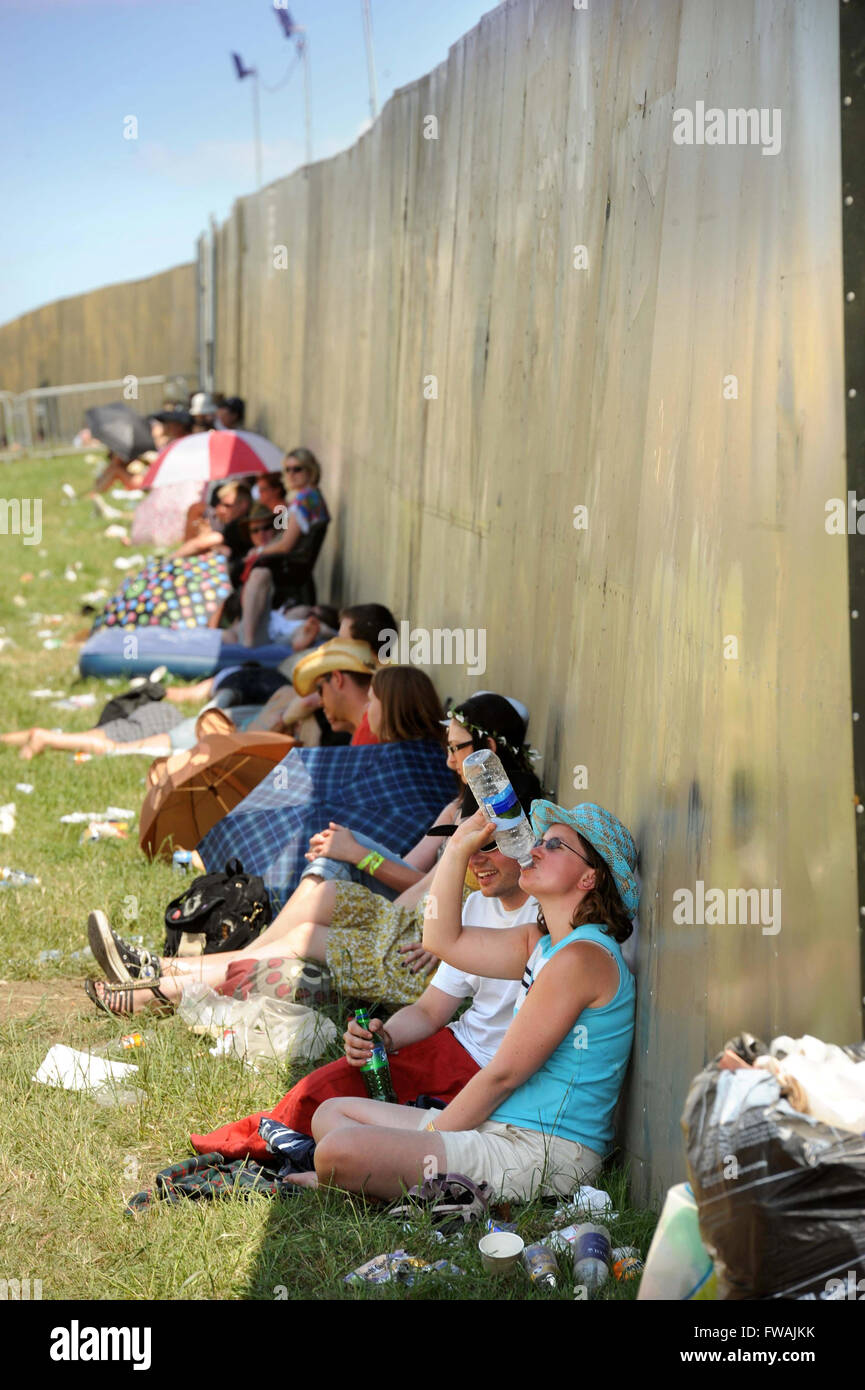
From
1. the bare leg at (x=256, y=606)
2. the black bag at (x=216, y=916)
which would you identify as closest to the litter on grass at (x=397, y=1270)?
the black bag at (x=216, y=916)

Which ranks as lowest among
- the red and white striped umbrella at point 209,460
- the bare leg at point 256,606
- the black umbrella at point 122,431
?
the bare leg at point 256,606

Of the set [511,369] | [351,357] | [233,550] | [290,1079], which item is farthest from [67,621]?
[290,1079]

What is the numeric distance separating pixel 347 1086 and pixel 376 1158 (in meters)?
0.54

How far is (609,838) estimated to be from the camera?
3420mm

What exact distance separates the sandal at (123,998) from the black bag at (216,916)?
43 cm

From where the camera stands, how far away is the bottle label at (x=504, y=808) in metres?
3.71

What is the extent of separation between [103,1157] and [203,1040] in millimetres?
786

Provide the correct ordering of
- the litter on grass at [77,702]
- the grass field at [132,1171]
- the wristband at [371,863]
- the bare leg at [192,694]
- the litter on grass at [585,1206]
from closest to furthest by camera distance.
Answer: the grass field at [132,1171] → the litter on grass at [585,1206] → the wristband at [371,863] → the bare leg at [192,694] → the litter on grass at [77,702]

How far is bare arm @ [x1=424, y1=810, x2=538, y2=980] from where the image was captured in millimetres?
3760

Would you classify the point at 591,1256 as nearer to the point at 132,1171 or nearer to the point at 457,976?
the point at 457,976

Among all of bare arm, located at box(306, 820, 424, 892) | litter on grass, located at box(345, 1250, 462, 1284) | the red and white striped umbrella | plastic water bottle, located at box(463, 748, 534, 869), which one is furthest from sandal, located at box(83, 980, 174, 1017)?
the red and white striped umbrella

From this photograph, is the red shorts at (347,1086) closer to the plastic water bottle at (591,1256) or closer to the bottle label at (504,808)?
the bottle label at (504,808)

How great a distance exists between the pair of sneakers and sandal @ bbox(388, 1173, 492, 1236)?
1.72m

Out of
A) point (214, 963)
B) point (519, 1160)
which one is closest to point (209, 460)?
point (214, 963)
